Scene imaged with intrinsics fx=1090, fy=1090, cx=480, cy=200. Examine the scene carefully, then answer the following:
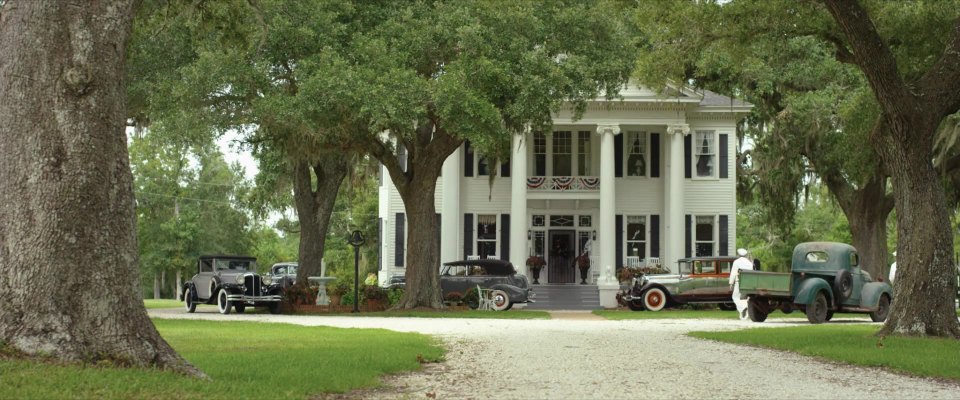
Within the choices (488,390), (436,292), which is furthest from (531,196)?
(488,390)

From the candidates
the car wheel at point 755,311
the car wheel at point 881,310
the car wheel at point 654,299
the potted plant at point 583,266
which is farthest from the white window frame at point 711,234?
the car wheel at point 755,311

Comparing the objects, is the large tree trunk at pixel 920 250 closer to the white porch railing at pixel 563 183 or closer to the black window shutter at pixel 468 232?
the white porch railing at pixel 563 183

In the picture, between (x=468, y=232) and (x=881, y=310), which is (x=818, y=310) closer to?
(x=881, y=310)

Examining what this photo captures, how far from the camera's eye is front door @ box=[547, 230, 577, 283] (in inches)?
1449

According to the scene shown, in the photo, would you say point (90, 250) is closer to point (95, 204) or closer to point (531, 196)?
point (95, 204)

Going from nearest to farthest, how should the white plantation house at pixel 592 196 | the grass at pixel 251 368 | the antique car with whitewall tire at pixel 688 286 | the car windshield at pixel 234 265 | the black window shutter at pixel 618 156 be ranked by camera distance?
the grass at pixel 251 368 → the antique car with whitewall tire at pixel 688 286 → the car windshield at pixel 234 265 → the white plantation house at pixel 592 196 → the black window shutter at pixel 618 156

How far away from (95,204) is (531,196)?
2815cm

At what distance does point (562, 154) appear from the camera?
37219mm

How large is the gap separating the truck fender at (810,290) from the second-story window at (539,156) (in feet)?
52.8

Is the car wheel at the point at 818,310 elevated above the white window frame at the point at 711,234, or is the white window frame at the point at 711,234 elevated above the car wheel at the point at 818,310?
the white window frame at the point at 711,234

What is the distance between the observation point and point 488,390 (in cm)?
918

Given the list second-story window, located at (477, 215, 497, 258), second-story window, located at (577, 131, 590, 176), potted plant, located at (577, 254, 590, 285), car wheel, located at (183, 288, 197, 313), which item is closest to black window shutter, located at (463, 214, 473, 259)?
second-story window, located at (477, 215, 497, 258)

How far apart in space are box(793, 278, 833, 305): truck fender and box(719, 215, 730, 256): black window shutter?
48.1ft

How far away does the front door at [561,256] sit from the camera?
121ft
